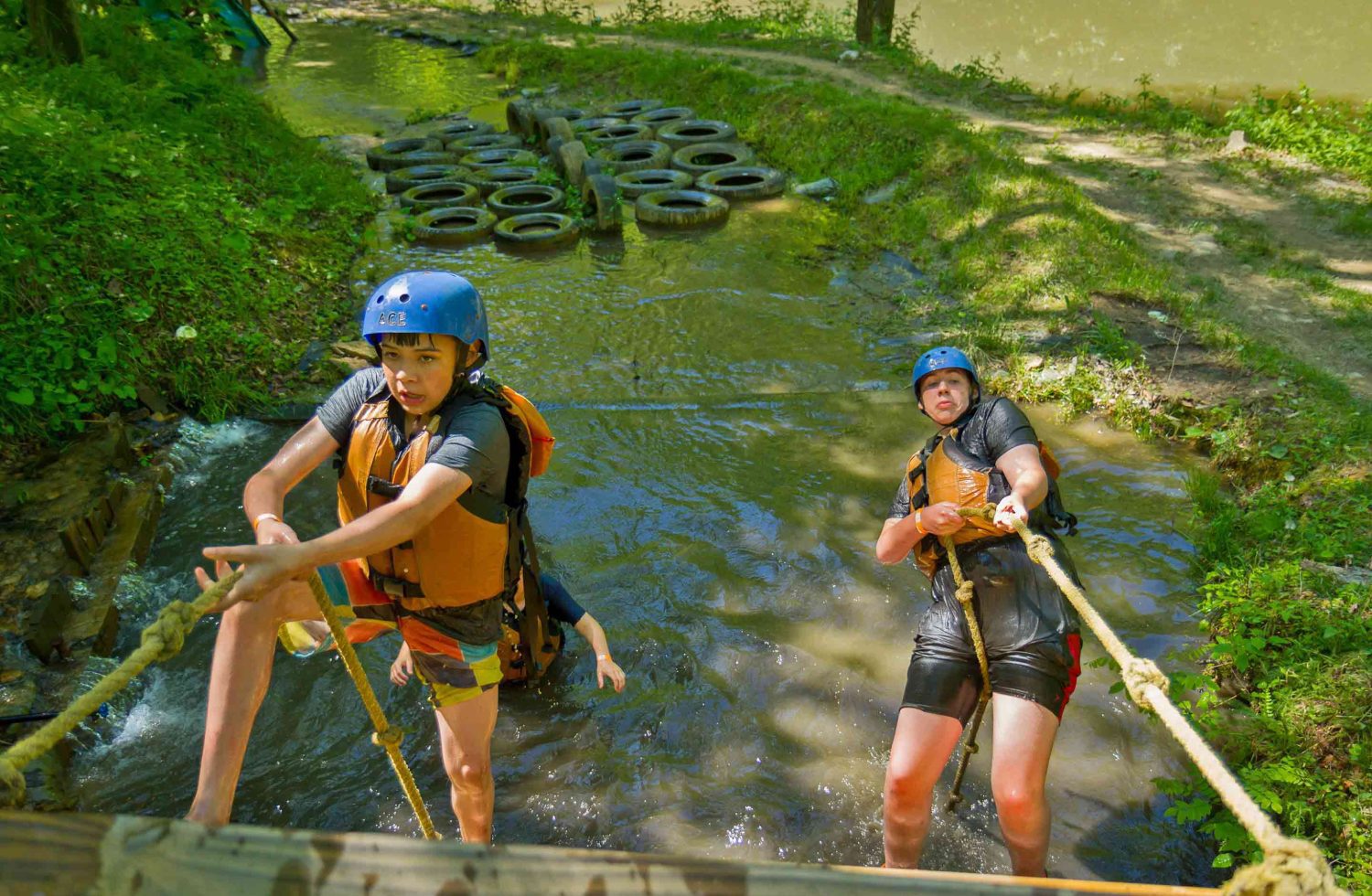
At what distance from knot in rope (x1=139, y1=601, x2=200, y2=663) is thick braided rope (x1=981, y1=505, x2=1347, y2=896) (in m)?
2.10

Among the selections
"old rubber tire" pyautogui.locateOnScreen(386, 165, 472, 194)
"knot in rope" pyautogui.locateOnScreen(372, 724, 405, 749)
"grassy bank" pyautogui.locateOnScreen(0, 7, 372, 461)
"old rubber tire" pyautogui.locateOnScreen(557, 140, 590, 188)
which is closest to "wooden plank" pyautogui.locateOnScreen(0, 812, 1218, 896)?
"knot in rope" pyautogui.locateOnScreen(372, 724, 405, 749)

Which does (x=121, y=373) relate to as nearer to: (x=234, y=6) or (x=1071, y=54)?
(x=234, y=6)

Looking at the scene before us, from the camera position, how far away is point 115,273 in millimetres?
6684

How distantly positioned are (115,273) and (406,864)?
21.9 feet

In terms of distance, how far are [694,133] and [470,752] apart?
12185mm

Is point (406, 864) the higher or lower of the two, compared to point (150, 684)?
higher

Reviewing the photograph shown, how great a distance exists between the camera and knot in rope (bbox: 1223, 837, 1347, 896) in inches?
55.8

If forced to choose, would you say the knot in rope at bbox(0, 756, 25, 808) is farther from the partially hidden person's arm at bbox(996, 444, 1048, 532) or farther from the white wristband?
the partially hidden person's arm at bbox(996, 444, 1048, 532)

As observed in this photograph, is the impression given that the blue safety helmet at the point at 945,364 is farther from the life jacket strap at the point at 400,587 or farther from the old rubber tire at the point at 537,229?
the old rubber tire at the point at 537,229

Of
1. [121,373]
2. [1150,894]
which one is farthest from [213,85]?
[1150,894]

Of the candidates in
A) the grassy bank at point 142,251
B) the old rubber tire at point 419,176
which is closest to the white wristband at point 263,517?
the grassy bank at point 142,251

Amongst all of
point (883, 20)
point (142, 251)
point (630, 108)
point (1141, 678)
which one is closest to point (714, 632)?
point (1141, 678)

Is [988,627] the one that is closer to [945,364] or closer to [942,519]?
[942,519]

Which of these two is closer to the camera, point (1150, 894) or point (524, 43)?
point (1150, 894)
